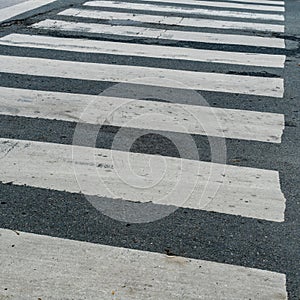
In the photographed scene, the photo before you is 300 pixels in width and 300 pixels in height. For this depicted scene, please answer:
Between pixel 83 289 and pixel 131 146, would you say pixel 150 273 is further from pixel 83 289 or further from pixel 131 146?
pixel 131 146

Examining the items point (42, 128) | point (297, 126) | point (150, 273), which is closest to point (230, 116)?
point (297, 126)

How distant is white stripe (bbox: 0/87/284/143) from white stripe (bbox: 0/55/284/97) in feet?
2.23

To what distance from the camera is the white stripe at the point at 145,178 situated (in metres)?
4.33

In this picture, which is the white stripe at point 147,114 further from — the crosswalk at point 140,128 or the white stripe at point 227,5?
the white stripe at point 227,5

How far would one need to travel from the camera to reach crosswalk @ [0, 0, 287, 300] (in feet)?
11.3

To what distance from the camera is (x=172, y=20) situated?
10.2 meters

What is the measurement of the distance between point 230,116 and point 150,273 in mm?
2755

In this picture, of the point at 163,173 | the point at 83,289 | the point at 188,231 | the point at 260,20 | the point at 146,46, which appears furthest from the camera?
the point at 260,20

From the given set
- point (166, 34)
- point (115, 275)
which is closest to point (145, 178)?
point (115, 275)

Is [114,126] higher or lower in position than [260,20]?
higher

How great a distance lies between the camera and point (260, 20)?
1075 centimetres

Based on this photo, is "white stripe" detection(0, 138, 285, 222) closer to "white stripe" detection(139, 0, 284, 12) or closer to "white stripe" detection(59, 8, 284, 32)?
"white stripe" detection(59, 8, 284, 32)

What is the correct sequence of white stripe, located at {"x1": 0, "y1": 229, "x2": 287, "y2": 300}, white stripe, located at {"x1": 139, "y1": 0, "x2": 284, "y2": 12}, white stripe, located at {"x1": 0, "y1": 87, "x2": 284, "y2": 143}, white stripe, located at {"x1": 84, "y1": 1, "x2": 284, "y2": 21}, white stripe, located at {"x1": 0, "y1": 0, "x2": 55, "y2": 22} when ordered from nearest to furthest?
white stripe, located at {"x1": 0, "y1": 229, "x2": 287, "y2": 300} < white stripe, located at {"x1": 0, "y1": 87, "x2": 284, "y2": 143} < white stripe, located at {"x1": 0, "y1": 0, "x2": 55, "y2": 22} < white stripe, located at {"x1": 84, "y1": 1, "x2": 284, "y2": 21} < white stripe, located at {"x1": 139, "y1": 0, "x2": 284, "y2": 12}

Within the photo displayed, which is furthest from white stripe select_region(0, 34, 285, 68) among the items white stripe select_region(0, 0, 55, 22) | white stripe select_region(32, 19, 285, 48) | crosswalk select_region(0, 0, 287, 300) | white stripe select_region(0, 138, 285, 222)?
white stripe select_region(0, 138, 285, 222)
